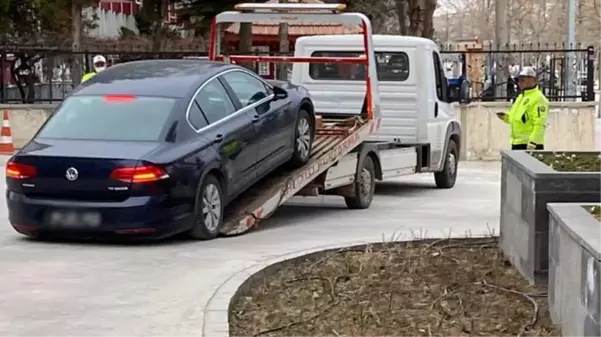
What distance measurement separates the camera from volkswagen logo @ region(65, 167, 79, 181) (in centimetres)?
957

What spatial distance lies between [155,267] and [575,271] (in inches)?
162

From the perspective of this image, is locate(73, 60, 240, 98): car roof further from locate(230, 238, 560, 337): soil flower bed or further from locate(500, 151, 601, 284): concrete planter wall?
locate(500, 151, 601, 284): concrete planter wall

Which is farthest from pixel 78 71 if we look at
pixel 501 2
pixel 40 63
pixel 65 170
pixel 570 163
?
pixel 501 2

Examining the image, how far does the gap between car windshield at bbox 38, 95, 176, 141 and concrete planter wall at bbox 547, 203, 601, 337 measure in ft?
15.0

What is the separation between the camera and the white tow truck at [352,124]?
1185 centimetres

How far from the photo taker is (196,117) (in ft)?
33.8

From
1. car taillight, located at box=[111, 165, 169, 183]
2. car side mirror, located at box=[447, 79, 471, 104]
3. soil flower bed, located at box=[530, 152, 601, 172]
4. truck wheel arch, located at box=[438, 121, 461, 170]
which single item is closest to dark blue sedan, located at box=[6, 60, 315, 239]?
car taillight, located at box=[111, 165, 169, 183]

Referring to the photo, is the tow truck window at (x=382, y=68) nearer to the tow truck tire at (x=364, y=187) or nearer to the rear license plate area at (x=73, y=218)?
the tow truck tire at (x=364, y=187)

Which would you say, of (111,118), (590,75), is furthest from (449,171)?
(111,118)

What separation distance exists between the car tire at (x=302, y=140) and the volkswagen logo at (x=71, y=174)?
10.2ft

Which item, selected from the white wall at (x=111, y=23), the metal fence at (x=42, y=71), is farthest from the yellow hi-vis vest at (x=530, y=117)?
the white wall at (x=111, y=23)

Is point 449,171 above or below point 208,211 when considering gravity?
below

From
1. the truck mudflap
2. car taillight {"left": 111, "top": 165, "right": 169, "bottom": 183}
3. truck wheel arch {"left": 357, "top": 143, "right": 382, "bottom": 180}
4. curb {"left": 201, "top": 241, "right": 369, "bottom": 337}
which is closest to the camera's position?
curb {"left": 201, "top": 241, "right": 369, "bottom": 337}

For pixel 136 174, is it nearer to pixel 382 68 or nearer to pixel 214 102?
pixel 214 102
